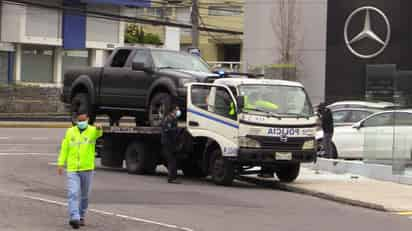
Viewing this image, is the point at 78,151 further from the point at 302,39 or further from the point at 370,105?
the point at 302,39

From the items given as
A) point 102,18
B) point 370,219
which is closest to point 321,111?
point 370,219

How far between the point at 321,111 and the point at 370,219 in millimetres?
10004

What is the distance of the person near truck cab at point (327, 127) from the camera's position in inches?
967

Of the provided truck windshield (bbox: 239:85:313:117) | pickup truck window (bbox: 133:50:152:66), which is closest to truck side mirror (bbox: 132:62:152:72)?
pickup truck window (bbox: 133:50:152:66)

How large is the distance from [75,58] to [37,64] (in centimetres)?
288

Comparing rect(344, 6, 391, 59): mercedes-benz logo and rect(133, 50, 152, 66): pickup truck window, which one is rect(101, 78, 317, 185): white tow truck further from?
rect(344, 6, 391, 59): mercedes-benz logo

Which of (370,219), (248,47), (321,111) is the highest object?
(248,47)

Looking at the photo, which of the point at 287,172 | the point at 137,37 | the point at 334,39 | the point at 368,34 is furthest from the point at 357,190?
the point at 137,37

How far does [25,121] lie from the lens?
44.1 m

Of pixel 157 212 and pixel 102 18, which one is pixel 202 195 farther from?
pixel 102 18

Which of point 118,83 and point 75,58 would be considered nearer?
point 118,83

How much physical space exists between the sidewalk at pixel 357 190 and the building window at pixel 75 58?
34322 mm

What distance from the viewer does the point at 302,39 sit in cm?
4384

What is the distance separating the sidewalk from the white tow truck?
70cm
